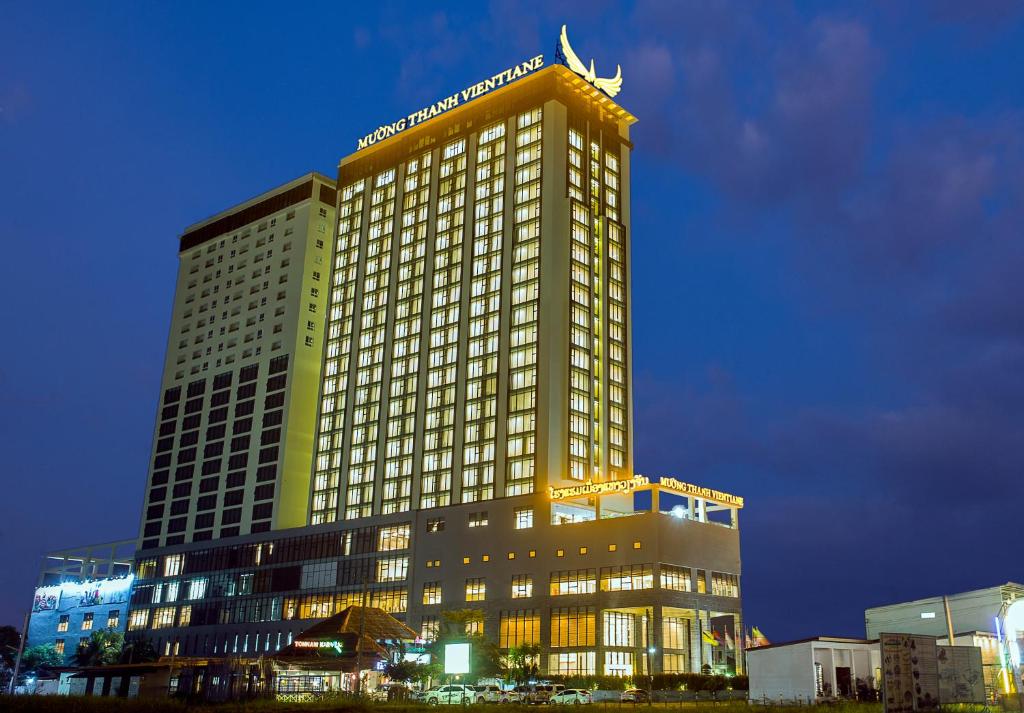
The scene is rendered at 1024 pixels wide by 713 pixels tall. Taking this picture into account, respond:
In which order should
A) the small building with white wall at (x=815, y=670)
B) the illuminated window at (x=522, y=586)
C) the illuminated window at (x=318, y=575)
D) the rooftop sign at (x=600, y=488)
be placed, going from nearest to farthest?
the small building with white wall at (x=815, y=670) < the rooftop sign at (x=600, y=488) < the illuminated window at (x=522, y=586) < the illuminated window at (x=318, y=575)

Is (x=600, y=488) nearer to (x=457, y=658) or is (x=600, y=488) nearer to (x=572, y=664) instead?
(x=572, y=664)

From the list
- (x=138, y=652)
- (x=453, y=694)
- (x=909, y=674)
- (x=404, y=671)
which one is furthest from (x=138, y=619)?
(x=909, y=674)

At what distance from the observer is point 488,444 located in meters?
157

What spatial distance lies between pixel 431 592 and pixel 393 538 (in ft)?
43.7

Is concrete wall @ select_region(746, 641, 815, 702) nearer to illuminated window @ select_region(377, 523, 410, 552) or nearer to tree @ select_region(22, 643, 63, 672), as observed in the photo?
illuminated window @ select_region(377, 523, 410, 552)

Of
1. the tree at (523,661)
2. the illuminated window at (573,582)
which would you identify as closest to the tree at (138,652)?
the tree at (523,661)

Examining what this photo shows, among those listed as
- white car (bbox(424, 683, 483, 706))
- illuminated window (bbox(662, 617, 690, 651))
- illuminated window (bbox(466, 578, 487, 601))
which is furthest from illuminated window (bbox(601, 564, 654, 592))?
white car (bbox(424, 683, 483, 706))

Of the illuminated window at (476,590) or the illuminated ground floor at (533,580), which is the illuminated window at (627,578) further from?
the illuminated window at (476,590)

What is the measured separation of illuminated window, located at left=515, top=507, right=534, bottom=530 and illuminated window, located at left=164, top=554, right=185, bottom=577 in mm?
83403

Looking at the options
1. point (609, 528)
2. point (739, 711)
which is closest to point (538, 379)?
point (609, 528)

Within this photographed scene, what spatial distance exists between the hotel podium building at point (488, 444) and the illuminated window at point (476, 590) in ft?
1.26

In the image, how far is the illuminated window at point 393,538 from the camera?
16238 centimetres

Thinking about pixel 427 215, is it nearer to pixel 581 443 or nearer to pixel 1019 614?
pixel 581 443

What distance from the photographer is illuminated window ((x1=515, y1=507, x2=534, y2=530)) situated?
14625 centimetres
